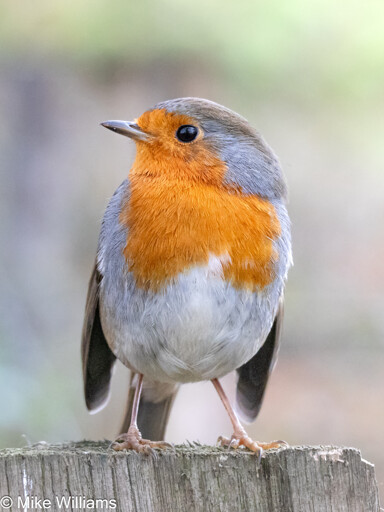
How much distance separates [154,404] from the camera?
397 cm

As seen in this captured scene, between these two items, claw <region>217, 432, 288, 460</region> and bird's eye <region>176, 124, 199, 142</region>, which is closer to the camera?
claw <region>217, 432, 288, 460</region>

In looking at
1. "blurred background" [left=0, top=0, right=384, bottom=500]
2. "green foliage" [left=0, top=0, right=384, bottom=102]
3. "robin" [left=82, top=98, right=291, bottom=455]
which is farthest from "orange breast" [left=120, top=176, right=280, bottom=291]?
"green foliage" [left=0, top=0, right=384, bottom=102]

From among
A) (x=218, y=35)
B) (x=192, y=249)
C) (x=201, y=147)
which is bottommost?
(x=192, y=249)

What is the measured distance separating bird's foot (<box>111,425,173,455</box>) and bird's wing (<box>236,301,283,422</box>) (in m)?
0.83

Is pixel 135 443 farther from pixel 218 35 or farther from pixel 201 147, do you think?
pixel 218 35

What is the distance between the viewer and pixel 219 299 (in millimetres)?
3117

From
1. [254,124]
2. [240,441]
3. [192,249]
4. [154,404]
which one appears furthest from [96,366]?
[254,124]

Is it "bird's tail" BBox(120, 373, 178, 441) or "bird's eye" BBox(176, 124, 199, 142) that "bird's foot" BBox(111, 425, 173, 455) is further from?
"bird's eye" BBox(176, 124, 199, 142)

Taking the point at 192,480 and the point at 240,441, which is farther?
the point at 240,441

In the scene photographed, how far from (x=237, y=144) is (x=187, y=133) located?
0.19 m

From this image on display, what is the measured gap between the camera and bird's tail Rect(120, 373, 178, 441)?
12.8 ft

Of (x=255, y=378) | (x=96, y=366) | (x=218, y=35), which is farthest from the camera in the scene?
(x=218, y=35)

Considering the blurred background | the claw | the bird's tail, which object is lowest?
the claw

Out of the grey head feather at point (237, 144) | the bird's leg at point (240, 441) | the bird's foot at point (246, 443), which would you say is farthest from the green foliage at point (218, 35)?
the bird's foot at point (246, 443)
